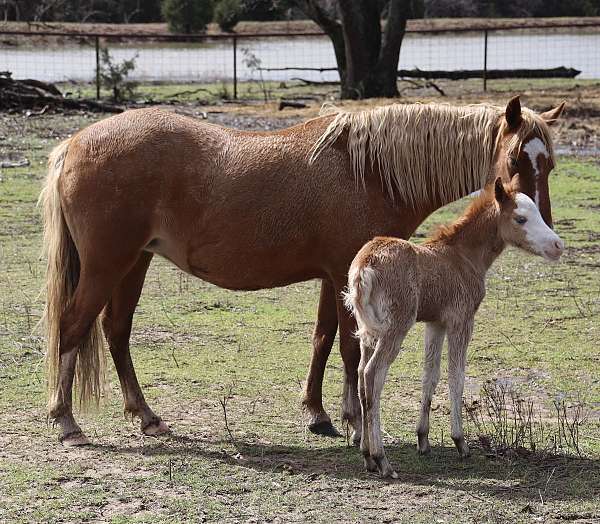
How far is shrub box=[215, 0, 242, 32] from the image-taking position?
3756 centimetres

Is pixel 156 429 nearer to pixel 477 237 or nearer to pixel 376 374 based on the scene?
pixel 376 374

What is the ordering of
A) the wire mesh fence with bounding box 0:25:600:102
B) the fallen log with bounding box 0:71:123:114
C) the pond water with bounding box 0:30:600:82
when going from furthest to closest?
the pond water with bounding box 0:30:600:82 → the wire mesh fence with bounding box 0:25:600:102 → the fallen log with bounding box 0:71:123:114

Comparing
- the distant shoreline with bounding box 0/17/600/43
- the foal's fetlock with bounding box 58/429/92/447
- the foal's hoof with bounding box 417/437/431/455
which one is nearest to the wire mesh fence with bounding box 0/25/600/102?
the distant shoreline with bounding box 0/17/600/43

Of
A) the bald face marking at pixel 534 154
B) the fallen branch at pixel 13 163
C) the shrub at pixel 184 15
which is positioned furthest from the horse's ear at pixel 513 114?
the shrub at pixel 184 15

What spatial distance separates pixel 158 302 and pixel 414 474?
165 inches

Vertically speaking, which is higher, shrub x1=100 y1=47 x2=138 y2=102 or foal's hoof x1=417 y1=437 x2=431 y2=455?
shrub x1=100 y1=47 x2=138 y2=102

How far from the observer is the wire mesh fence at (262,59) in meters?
27.0

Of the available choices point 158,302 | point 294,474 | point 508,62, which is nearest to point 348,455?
point 294,474

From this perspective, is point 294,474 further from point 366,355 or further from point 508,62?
point 508,62

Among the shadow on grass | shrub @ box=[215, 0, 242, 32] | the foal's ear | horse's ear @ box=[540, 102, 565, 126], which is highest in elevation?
shrub @ box=[215, 0, 242, 32]

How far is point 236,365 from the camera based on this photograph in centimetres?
771

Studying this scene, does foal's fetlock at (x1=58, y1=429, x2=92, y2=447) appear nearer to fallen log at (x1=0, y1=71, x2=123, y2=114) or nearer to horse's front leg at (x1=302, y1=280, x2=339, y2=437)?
horse's front leg at (x1=302, y1=280, x2=339, y2=437)

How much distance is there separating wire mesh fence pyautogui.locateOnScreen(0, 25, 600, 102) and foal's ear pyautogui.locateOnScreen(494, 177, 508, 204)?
18.7 metres

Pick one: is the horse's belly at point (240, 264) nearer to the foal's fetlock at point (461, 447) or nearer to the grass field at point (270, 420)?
the grass field at point (270, 420)
